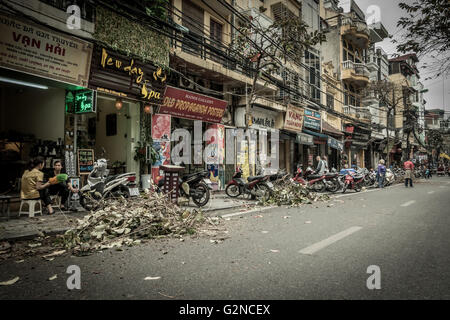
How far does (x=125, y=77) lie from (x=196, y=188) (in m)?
4.83

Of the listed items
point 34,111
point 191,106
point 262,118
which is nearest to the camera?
point 34,111

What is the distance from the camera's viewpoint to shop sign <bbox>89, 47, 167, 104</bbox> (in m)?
9.18

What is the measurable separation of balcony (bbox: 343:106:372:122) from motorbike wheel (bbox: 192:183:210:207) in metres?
23.4

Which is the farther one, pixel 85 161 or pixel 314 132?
pixel 314 132

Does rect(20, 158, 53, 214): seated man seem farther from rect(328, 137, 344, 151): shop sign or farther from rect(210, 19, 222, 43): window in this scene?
rect(328, 137, 344, 151): shop sign

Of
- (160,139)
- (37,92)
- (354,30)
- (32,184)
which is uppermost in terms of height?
(354,30)

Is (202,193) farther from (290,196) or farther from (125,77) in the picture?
(125,77)

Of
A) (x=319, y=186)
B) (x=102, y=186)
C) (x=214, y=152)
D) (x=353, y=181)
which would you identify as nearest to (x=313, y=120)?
(x=353, y=181)

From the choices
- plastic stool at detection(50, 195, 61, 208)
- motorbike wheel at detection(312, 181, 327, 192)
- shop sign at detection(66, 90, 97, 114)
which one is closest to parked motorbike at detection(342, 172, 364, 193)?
motorbike wheel at detection(312, 181, 327, 192)

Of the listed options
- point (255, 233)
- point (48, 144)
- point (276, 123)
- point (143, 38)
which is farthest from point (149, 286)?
point (276, 123)

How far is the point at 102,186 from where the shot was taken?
25.5ft
